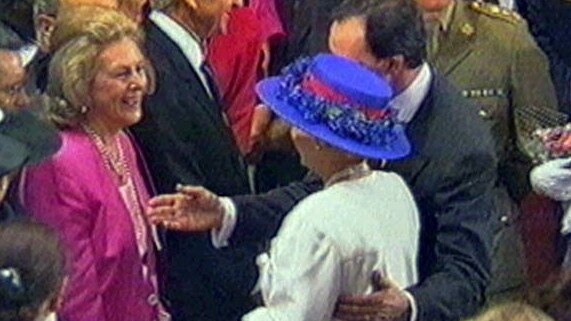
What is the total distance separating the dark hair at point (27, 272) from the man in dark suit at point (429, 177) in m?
0.79

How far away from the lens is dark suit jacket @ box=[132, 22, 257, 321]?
15.2ft

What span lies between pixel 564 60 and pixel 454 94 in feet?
4.35

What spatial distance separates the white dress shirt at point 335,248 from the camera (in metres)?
3.83

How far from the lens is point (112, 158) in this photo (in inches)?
175

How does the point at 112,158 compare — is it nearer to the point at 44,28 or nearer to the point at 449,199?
the point at 44,28

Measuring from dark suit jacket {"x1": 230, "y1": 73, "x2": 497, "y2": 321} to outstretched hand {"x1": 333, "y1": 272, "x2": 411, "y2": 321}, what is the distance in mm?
98

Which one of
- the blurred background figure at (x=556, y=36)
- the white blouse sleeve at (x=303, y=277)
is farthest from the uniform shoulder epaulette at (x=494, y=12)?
the white blouse sleeve at (x=303, y=277)

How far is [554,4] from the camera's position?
5.55 m

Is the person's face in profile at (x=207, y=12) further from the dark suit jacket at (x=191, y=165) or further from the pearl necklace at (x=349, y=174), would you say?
the pearl necklace at (x=349, y=174)

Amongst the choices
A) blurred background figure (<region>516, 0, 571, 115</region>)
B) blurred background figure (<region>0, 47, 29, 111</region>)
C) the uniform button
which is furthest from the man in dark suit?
blurred background figure (<region>516, 0, 571, 115</region>)

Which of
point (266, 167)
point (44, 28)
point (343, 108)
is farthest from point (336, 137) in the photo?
point (266, 167)

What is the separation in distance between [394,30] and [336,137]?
0.45 m

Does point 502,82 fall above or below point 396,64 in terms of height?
below

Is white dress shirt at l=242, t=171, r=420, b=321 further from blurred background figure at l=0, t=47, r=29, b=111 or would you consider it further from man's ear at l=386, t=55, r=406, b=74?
blurred background figure at l=0, t=47, r=29, b=111
